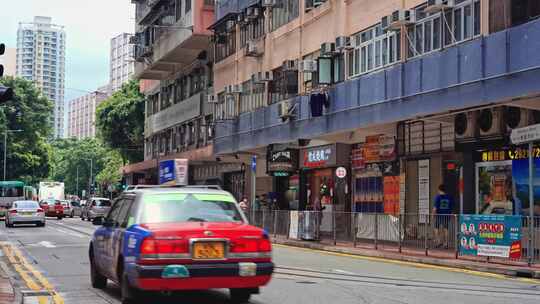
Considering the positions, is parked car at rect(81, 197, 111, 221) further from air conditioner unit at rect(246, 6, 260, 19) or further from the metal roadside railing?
the metal roadside railing

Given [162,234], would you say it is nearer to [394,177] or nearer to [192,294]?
[192,294]

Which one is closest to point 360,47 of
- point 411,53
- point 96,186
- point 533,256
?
point 411,53

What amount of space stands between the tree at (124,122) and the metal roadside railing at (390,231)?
4447cm

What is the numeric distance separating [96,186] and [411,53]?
101857mm

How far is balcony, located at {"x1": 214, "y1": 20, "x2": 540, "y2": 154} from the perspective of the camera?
18.6m

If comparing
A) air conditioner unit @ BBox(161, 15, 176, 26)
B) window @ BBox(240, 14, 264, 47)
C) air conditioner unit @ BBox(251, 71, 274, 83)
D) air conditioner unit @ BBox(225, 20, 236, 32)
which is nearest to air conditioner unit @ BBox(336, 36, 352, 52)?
air conditioner unit @ BBox(251, 71, 274, 83)

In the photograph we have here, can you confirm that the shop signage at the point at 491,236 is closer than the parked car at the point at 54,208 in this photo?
Yes

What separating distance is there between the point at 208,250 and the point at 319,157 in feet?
79.0

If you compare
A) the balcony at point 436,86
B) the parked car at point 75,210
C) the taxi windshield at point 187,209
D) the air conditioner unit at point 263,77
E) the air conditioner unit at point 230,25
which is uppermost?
the air conditioner unit at point 230,25

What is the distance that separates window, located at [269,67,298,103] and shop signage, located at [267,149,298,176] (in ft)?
7.84

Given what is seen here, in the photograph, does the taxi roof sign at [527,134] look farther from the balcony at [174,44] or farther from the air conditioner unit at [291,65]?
the balcony at [174,44]

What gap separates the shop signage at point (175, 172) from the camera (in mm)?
42112

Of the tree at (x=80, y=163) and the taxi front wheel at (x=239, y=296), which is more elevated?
the tree at (x=80, y=163)

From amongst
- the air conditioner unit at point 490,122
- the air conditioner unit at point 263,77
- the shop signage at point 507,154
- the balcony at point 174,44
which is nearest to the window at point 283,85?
the air conditioner unit at point 263,77
